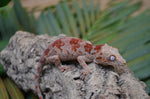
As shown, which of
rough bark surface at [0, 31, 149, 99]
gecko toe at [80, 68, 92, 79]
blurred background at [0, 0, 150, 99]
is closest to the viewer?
rough bark surface at [0, 31, 149, 99]

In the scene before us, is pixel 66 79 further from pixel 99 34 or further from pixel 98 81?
pixel 99 34

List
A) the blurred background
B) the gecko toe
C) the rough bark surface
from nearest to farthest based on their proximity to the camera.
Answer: the rough bark surface, the gecko toe, the blurred background

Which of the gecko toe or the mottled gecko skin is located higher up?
the mottled gecko skin

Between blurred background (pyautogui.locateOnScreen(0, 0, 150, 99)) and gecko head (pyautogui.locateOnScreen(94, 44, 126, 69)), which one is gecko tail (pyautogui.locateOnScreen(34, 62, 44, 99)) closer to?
blurred background (pyautogui.locateOnScreen(0, 0, 150, 99))

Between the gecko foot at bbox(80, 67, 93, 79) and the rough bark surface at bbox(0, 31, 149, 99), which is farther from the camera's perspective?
the gecko foot at bbox(80, 67, 93, 79)

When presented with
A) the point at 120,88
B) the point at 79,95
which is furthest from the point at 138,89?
the point at 79,95

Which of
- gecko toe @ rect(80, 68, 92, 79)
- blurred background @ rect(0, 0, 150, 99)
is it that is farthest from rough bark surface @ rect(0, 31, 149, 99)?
blurred background @ rect(0, 0, 150, 99)

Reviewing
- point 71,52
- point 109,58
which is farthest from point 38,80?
point 109,58
